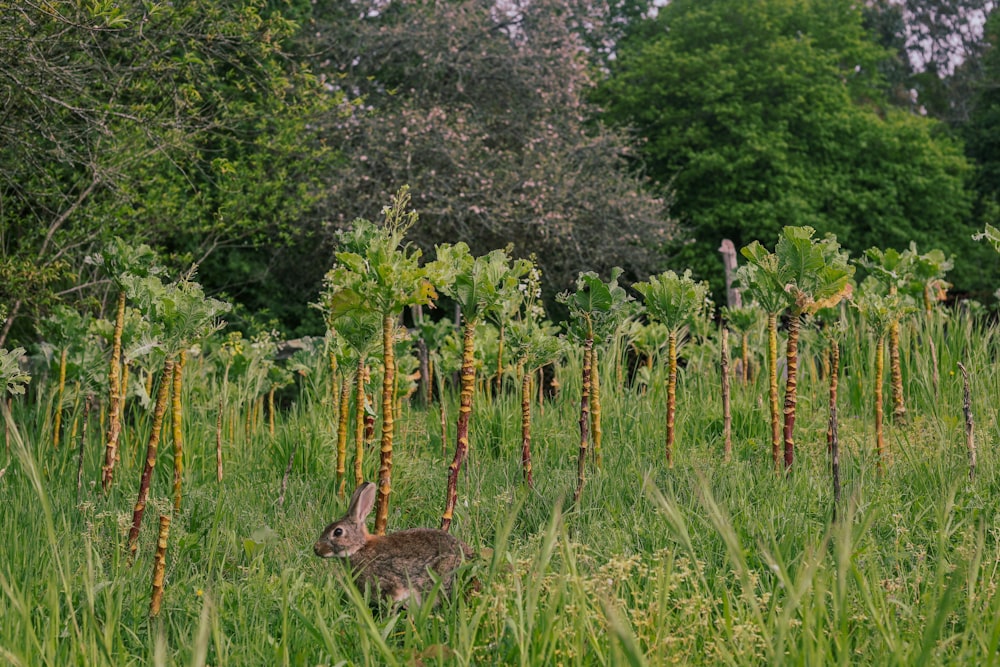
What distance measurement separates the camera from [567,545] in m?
2.03

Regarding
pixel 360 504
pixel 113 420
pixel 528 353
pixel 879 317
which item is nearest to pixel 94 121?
pixel 113 420

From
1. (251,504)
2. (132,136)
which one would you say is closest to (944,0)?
(132,136)

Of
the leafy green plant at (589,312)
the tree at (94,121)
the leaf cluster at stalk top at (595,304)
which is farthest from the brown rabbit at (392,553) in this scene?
the tree at (94,121)

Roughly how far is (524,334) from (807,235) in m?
1.43

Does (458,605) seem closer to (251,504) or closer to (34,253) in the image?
(251,504)

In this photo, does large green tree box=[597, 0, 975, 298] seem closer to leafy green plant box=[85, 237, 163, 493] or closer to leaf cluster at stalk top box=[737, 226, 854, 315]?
leaf cluster at stalk top box=[737, 226, 854, 315]

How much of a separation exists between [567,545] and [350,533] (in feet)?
3.83

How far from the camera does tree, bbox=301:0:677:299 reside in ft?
55.4

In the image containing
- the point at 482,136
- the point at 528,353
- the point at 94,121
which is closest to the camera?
the point at 528,353

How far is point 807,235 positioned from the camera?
13.6ft

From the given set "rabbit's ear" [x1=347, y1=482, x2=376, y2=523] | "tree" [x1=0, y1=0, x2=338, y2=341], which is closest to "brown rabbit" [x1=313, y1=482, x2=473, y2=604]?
"rabbit's ear" [x1=347, y1=482, x2=376, y2=523]

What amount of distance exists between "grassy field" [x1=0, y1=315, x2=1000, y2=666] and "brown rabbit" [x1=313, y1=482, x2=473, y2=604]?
7cm

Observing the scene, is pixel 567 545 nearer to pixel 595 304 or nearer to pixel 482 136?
pixel 595 304

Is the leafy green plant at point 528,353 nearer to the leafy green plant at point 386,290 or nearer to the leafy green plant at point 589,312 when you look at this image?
the leafy green plant at point 589,312
